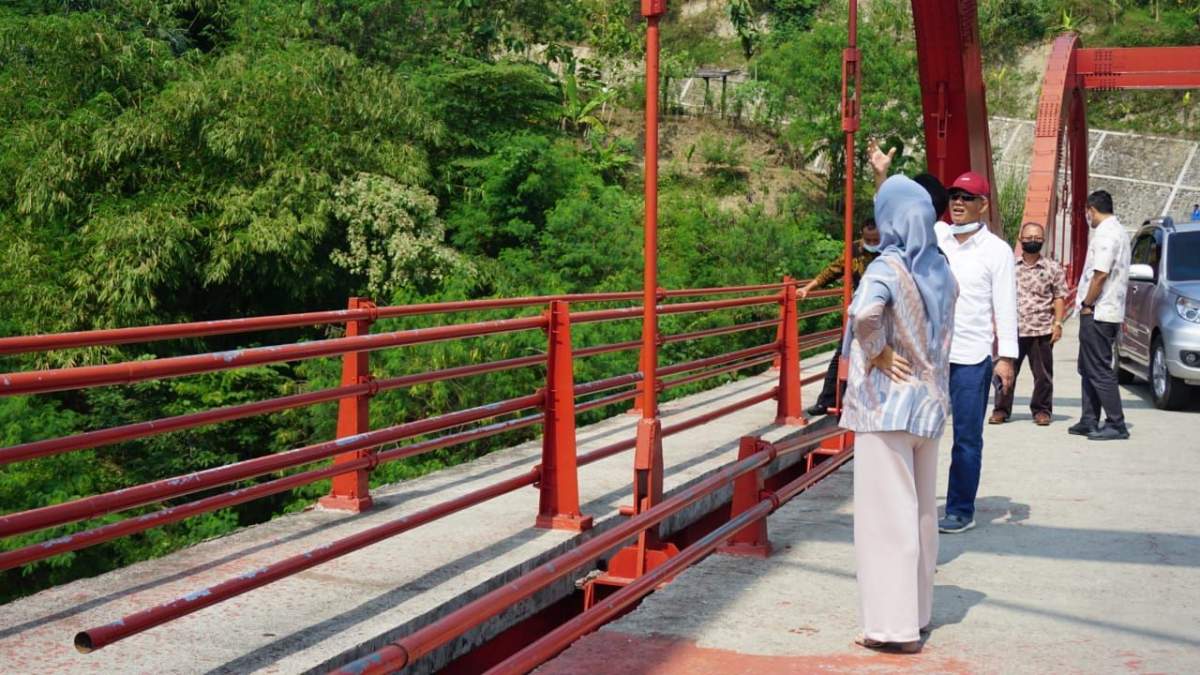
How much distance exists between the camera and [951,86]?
14812 mm

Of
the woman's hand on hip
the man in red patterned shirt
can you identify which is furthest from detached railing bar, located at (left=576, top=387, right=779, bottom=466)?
the woman's hand on hip

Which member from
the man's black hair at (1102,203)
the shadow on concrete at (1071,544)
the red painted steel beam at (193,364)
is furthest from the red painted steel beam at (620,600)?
the man's black hair at (1102,203)

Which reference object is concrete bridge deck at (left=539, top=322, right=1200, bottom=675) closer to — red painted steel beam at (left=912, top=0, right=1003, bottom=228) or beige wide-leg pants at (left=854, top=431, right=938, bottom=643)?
beige wide-leg pants at (left=854, top=431, right=938, bottom=643)

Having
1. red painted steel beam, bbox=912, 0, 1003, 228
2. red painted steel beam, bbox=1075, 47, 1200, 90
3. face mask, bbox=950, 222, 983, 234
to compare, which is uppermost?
red painted steel beam, bbox=1075, 47, 1200, 90

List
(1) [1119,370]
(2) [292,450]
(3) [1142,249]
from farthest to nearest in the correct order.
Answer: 1. (1) [1119,370]
2. (3) [1142,249]
3. (2) [292,450]

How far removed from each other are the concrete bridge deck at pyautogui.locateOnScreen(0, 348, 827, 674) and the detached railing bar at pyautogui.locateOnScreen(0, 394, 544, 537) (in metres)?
0.54

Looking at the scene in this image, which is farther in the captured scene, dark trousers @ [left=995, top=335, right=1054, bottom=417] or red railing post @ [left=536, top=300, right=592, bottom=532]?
dark trousers @ [left=995, top=335, right=1054, bottom=417]

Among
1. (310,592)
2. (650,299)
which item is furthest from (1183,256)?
(310,592)

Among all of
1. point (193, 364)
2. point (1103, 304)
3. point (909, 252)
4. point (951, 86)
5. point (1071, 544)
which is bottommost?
point (1071, 544)

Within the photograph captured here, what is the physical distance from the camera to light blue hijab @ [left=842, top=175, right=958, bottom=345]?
4.70 metres

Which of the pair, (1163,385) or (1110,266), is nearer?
(1110,266)

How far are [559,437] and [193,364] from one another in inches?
101

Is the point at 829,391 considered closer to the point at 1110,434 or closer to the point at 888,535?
the point at 1110,434

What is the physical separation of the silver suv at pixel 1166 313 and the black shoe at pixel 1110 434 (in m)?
1.20
